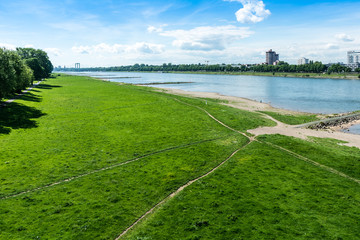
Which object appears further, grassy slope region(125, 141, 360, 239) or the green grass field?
the green grass field

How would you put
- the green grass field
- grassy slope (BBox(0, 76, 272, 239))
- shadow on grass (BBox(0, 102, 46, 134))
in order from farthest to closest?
shadow on grass (BBox(0, 102, 46, 134)) → grassy slope (BBox(0, 76, 272, 239)) → the green grass field

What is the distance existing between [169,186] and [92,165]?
1006 cm

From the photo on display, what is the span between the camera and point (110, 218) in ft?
61.7

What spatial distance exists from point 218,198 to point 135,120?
3216 cm

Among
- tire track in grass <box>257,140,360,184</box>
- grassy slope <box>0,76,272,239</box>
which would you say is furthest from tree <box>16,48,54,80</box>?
tire track in grass <box>257,140,360,184</box>

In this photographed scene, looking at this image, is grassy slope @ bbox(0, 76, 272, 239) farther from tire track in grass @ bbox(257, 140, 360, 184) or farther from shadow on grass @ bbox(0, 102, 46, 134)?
tire track in grass @ bbox(257, 140, 360, 184)

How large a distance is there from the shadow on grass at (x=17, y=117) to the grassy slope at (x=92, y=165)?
0.47 feet

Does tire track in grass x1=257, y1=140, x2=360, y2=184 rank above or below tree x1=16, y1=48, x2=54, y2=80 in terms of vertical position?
below

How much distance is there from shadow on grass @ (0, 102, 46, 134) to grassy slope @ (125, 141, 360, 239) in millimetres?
33643

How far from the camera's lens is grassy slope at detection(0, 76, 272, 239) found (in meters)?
18.4

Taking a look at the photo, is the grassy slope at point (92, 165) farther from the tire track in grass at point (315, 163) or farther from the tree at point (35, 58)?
the tree at point (35, 58)

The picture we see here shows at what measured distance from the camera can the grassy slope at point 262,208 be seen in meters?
17.5

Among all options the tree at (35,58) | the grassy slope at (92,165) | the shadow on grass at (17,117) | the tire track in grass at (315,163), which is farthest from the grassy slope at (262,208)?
the tree at (35,58)

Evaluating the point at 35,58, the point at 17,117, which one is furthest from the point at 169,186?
the point at 35,58
